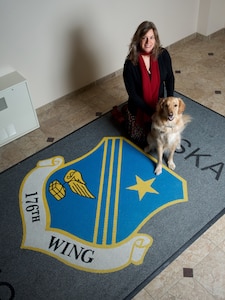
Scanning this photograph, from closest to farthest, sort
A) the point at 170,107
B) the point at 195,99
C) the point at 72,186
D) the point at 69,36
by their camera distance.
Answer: the point at 170,107 < the point at 72,186 < the point at 69,36 < the point at 195,99

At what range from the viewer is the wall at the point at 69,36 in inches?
107

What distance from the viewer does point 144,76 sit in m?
2.53

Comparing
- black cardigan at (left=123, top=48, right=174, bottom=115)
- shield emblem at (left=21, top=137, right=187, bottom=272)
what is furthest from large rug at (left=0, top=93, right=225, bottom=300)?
black cardigan at (left=123, top=48, right=174, bottom=115)

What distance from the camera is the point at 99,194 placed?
245 cm

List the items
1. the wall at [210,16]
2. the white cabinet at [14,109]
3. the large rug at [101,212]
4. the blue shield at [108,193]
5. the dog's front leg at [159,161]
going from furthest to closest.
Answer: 1. the wall at [210,16]
2. the white cabinet at [14,109]
3. the dog's front leg at [159,161]
4. the blue shield at [108,193]
5. the large rug at [101,212]

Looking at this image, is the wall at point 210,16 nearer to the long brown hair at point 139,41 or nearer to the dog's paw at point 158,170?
the long brown hair at point 139,41

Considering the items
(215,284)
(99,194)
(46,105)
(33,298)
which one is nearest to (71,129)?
(46,105)

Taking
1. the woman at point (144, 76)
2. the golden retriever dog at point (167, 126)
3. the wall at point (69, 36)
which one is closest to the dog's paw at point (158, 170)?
the golden retriever dog at point (167, 126)

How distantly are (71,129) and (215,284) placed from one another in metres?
1.94

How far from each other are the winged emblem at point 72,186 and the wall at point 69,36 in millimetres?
1084

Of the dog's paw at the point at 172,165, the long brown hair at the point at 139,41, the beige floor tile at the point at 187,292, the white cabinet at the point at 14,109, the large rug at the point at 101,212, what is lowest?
the beige floor tile at the point at 187,292

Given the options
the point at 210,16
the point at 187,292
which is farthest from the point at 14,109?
the point at 210,16

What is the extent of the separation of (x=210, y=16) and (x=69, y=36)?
2.12 meters

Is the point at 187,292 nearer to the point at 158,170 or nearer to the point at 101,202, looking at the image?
the point at 101,202
